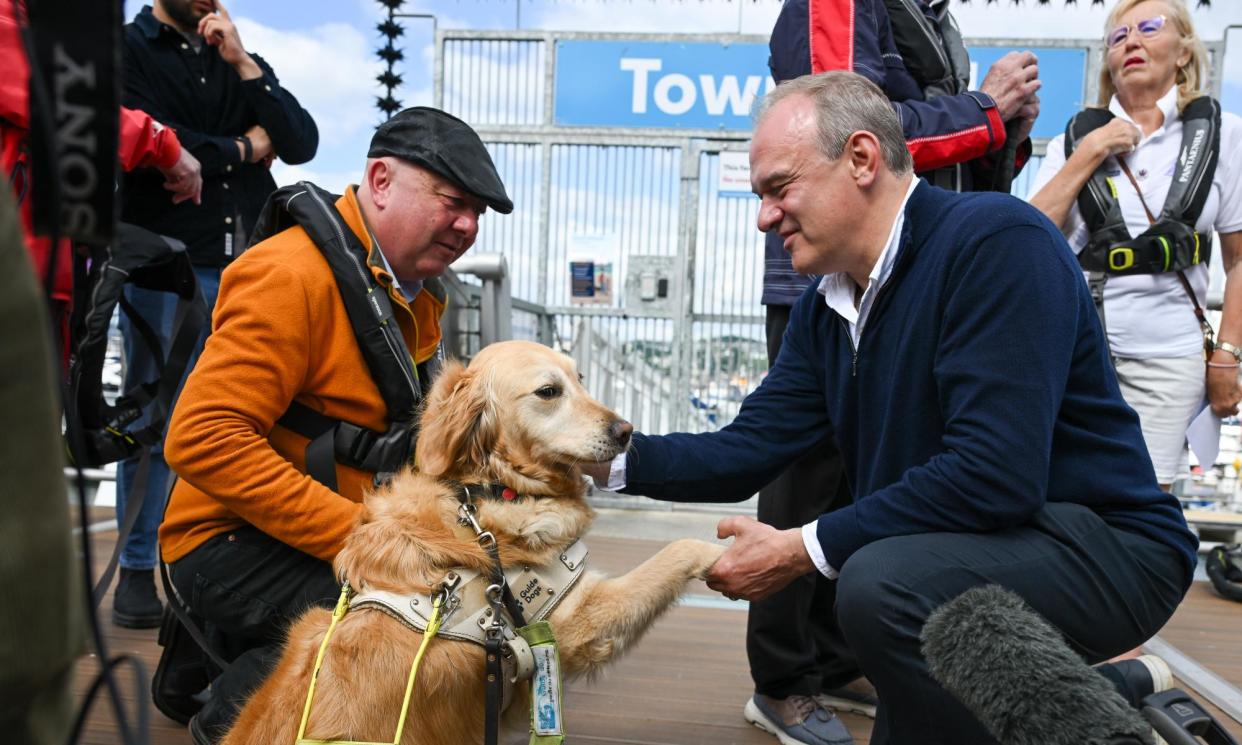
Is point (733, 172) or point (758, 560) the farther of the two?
point (733, 172)

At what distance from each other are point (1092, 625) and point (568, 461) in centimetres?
117

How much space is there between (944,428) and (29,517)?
1.65m

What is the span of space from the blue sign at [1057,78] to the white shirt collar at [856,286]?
17.3 feet

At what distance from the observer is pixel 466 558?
1.92m

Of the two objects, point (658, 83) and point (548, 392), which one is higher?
point (658, 83)

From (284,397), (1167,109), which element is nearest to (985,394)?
(284,397)

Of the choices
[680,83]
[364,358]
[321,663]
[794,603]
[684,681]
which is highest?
[680,83]

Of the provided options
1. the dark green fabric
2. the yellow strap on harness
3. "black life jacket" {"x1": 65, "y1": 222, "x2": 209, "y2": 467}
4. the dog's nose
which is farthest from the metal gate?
the dark green fabric

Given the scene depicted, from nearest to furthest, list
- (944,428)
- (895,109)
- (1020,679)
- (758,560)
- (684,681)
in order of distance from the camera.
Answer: (1020,679), (944,428), (758,560), (895,109), (684,681)

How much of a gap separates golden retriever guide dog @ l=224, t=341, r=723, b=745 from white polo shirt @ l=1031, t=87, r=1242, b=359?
170cm

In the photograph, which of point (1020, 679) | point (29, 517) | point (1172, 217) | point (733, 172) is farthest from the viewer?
point (733, 172)

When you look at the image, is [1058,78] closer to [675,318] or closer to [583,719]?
[675,318]

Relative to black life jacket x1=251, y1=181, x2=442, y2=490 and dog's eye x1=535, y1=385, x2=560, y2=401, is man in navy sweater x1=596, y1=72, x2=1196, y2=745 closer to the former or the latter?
dog's eye x1=535, y1=385, x2=560, y2=401

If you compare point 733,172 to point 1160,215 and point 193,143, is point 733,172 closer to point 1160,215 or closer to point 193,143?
point 1160,215
